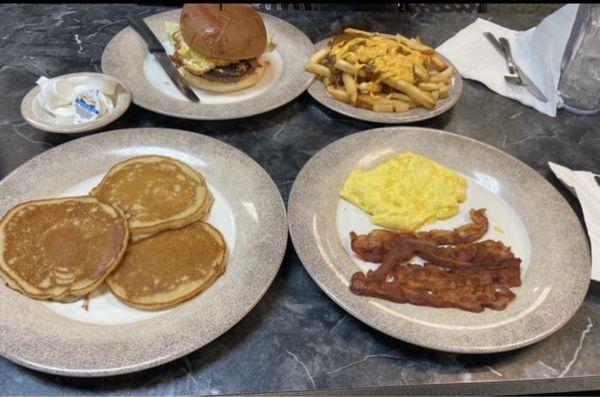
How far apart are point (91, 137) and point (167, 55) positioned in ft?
2.70

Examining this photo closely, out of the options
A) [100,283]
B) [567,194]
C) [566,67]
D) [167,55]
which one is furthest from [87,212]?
[566,67]

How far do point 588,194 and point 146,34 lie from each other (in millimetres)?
2284

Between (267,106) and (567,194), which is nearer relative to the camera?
(567,194)

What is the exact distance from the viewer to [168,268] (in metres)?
1.49

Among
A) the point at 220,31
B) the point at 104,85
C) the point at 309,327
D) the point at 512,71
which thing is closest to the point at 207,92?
the point at 220,31

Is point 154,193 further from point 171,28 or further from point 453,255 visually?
point 171,28

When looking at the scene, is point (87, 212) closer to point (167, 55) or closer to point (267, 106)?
point (267, 106)

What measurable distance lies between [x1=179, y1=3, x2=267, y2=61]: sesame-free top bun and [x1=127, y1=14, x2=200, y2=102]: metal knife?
0.54 feet

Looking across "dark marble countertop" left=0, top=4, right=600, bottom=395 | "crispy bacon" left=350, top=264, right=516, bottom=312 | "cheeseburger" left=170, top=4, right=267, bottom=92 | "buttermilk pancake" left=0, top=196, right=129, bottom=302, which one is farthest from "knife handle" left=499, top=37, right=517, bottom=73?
"buttermilk pancake" left=0, top=196, right=129, bottom=302

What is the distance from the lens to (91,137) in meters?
1.95

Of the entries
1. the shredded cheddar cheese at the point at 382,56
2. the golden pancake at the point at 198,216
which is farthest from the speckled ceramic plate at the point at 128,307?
the shredded cheddar cheese at the point at 382,56

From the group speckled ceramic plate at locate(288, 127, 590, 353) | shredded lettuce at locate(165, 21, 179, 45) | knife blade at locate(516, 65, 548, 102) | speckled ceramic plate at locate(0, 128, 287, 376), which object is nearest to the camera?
speckled ceramic plate at locate(0, 128, 287, 376)

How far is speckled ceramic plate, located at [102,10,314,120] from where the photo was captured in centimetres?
218

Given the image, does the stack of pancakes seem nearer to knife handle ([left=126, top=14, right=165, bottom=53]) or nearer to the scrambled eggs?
the scrambled eggs
